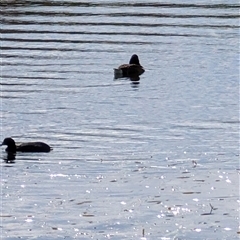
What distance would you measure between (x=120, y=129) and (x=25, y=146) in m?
2.42

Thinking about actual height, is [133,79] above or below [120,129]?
above

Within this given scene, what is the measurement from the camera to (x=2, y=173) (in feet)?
57.7

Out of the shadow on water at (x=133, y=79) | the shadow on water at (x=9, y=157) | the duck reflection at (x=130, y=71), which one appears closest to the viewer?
the shadow on water at (x=9, y=157)

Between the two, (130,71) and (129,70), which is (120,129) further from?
(130,71)

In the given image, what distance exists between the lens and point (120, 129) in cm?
2098

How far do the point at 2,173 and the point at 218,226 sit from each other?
4.62 metres

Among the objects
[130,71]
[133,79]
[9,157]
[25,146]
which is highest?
[130,71]

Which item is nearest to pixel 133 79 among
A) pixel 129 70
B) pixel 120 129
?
pixel 129 70

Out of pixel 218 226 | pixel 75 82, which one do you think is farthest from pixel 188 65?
pixel 218 226

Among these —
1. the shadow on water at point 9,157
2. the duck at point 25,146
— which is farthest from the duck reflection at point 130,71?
the shadow on water at point 9,157

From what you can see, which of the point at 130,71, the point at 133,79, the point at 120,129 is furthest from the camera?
the point at 130,71

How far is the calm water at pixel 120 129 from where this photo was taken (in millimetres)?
14867

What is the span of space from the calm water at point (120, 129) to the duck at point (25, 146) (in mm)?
134

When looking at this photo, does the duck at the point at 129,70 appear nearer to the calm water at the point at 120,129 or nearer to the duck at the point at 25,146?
the calm water at the point at 120,129
